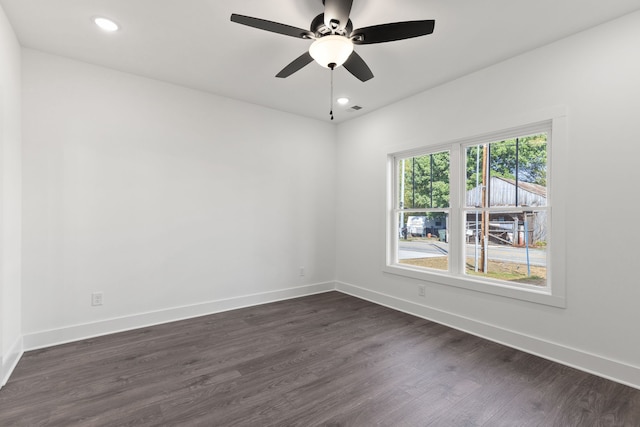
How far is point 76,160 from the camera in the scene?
305 centimetres

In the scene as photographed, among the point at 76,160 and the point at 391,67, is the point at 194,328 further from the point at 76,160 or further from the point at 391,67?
the point at 391,67

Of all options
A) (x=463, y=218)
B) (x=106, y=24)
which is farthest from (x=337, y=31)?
(x=463, y=218)

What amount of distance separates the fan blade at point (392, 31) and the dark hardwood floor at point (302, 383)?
2.47m

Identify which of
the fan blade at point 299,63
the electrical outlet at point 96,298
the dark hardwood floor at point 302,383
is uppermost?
the fan blade at point 299,63

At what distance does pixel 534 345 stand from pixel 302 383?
6.98 ft

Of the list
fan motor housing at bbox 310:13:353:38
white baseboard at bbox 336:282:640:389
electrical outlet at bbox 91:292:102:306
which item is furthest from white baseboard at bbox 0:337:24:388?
white baseboard at bbox 336:282:640:389

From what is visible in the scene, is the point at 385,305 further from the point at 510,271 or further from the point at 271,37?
the point at 271,37

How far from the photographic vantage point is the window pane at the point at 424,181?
3.74 metres

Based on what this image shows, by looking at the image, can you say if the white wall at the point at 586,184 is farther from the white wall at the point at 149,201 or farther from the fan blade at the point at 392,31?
the white wall at the point at 149,201

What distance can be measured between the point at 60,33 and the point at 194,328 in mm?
3016

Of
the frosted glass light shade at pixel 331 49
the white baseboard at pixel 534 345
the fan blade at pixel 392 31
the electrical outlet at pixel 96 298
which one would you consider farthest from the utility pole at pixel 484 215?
the electrical outlet at pixel 96 298

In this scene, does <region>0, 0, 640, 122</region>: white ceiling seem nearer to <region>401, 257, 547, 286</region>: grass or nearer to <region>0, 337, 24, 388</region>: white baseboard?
<region>401, 257, 547, 286</region>: grass

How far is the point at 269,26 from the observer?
2037 mm

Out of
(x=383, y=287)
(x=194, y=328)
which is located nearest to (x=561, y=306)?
(x=383, y=287)
